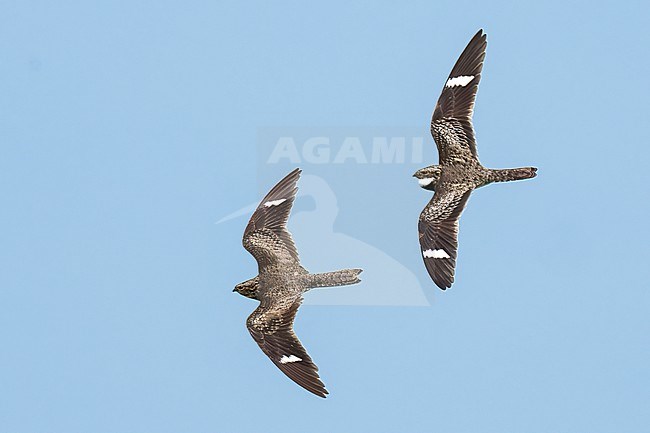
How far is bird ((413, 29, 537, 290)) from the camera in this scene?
2112cm

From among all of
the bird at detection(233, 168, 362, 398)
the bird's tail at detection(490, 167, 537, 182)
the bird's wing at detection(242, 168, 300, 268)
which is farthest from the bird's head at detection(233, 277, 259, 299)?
the bird's tail at detection(490, 167, 537, 182)

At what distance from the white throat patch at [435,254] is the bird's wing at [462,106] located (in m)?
1.65

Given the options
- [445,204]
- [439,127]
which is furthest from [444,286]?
[439,127]

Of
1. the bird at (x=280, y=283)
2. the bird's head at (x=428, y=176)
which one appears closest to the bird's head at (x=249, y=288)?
the bird at (x=280, y=283)

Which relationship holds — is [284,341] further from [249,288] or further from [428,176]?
[428,176]

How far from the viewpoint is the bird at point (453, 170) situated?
69.3 ft

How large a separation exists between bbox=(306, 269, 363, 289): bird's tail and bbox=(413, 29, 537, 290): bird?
1.39 m

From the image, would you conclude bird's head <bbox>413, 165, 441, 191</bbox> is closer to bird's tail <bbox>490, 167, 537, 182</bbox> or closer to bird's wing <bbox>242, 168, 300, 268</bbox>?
bird's tail <bbox>490, 167, 537, 182</bbox>

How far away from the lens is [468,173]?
21.6m

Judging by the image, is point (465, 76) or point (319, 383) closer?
point (319, 383)

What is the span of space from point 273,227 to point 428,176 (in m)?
2.67

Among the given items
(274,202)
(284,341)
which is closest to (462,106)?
(274,202)

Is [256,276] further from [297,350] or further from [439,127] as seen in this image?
[439,127]

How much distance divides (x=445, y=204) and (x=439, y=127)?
1.41 m
